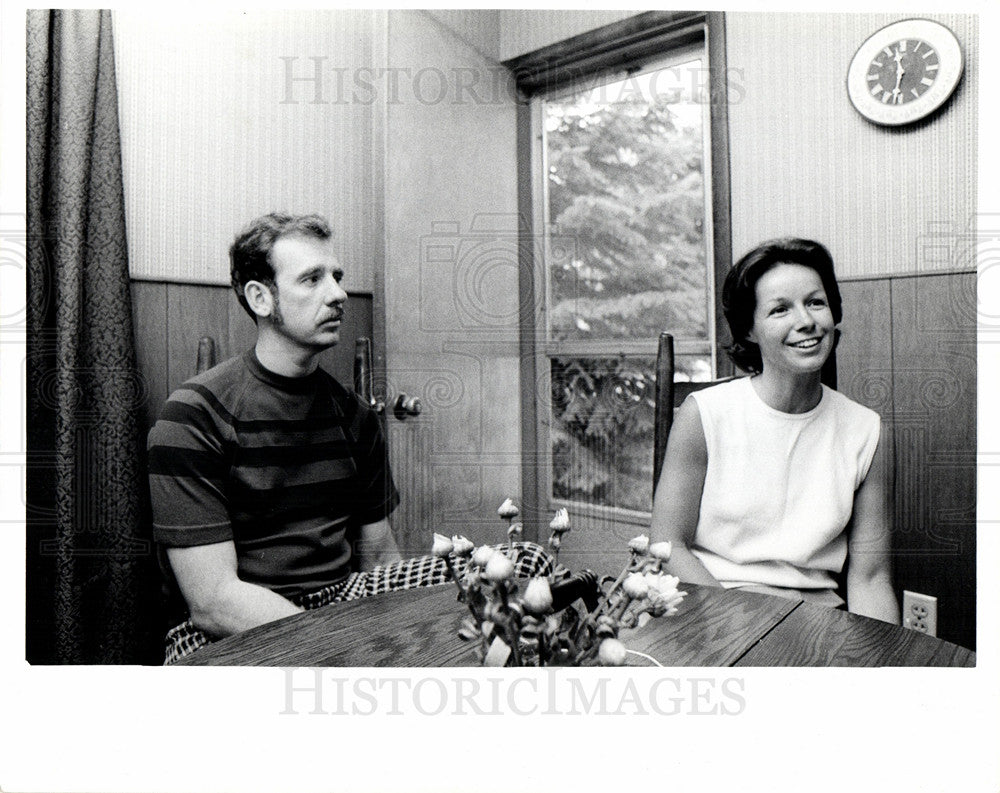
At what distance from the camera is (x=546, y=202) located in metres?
1.21

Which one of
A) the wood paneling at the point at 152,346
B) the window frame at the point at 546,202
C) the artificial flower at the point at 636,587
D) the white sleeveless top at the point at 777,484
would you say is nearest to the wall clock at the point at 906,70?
the window frame at the point at 546,202

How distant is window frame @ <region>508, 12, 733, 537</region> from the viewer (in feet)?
3.84

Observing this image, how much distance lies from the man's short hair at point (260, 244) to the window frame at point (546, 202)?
0.35 meters

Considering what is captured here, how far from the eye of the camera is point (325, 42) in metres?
1.17

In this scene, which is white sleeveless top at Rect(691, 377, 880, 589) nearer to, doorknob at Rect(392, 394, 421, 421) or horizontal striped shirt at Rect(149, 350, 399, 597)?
doorknob at Rect(392, 394, 421, 421)

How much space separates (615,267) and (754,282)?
0.73ft

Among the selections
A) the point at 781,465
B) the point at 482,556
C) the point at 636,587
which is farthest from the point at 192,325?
the point at 781,465

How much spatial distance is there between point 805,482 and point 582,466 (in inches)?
14.3

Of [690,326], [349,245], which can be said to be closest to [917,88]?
[690,326]

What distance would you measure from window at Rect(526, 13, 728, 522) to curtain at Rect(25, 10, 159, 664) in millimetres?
655

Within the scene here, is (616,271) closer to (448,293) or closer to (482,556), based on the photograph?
(448,293)

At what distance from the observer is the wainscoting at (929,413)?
1.15 meters

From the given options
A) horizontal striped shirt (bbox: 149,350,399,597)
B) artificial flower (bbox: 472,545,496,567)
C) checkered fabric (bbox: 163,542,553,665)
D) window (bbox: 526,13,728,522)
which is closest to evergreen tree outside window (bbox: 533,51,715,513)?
window (bbox: 526,13,728,522)
